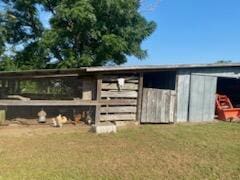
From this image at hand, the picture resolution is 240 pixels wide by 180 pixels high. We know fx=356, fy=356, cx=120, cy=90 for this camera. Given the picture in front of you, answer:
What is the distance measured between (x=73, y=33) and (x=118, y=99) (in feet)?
26.0

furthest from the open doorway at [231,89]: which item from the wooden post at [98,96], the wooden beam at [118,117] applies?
the wooden post at [98,96]

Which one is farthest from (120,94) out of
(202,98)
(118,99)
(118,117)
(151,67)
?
(202,98)

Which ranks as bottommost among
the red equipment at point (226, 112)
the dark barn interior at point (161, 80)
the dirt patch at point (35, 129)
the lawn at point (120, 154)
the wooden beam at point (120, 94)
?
the lawn at point (120, 154)

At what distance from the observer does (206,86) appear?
16125mm

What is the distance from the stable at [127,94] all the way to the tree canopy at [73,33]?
3.36 meters

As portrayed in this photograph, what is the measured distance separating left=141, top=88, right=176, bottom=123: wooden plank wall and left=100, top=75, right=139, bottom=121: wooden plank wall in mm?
443

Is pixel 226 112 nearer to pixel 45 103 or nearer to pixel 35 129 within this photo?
pixel 45 103

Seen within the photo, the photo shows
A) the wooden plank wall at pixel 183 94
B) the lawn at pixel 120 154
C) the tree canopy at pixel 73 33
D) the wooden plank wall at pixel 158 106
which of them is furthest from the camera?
the tree canopy at pixel 73 33

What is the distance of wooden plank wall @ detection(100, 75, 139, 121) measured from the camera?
45.5 feet

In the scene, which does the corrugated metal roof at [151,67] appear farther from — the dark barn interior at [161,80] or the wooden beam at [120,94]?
the wooden beam at [120,94]

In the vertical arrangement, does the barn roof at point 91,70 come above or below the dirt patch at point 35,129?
above

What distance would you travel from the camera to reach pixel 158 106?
1477cm

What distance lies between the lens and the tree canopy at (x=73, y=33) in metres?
19.7

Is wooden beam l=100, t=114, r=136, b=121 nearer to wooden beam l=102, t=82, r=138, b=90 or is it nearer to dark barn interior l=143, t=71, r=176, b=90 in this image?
wooden beam l=102, t=82, r=138, b=90
